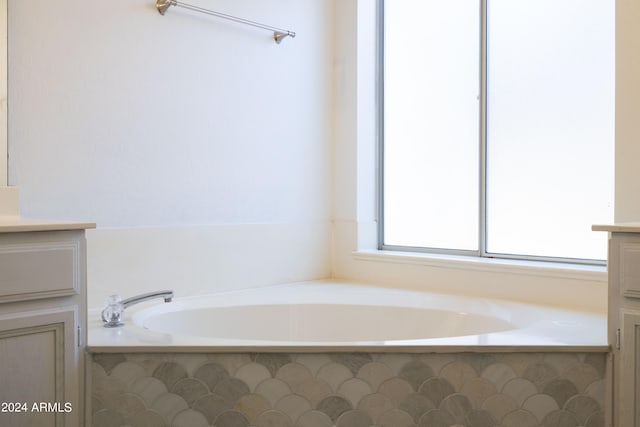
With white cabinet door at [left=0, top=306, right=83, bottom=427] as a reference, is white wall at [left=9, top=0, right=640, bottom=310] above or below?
above

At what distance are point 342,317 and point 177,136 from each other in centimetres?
94

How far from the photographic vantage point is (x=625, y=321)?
1.82 metres

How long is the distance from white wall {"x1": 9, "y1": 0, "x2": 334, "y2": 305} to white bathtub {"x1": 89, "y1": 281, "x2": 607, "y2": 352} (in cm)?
20

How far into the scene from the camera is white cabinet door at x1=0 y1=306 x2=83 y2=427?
1.68m

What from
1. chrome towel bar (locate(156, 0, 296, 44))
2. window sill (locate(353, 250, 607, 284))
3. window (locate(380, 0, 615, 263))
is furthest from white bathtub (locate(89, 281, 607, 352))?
chrome towel bar (locate(156, 0, 296, 44))

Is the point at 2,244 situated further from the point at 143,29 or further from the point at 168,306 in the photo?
the point at 143,29

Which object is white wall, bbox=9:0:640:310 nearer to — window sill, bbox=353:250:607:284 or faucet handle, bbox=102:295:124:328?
window sill, bbox=353:250:607:284

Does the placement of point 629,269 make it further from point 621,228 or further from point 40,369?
point 40,369

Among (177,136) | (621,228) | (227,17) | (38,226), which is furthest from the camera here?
(227,17)

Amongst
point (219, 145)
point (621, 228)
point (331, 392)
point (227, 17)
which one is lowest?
point (331, 392)

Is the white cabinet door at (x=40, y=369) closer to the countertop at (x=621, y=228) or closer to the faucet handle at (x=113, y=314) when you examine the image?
the faucet handle at (x=113, y=314)

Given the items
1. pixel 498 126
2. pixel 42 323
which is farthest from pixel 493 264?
pixel 42 323

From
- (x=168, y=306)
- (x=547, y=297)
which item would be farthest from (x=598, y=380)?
(x=168, y=306)

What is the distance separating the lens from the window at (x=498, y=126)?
8.35 feet
